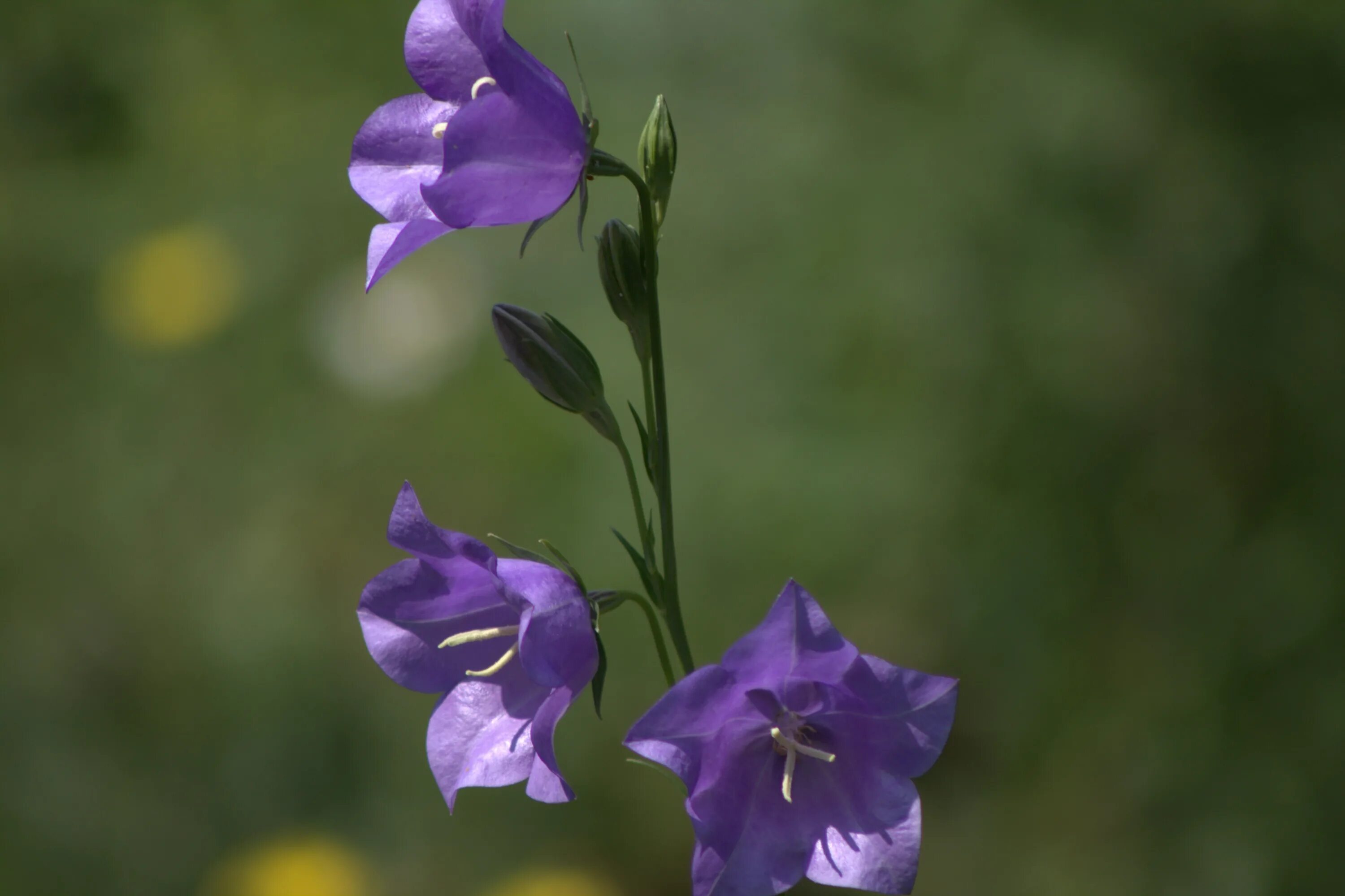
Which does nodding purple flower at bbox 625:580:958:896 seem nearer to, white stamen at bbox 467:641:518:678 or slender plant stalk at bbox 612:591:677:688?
slender plant stalk at bbox 612:591:677:688

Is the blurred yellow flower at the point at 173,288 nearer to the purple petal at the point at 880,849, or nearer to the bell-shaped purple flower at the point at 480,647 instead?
the bell-shaped purple flower at the point at 480,647

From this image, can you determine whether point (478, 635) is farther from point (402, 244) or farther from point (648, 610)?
point (402, 244)

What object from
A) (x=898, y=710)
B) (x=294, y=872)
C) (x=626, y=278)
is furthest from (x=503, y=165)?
(x=294, y=872)

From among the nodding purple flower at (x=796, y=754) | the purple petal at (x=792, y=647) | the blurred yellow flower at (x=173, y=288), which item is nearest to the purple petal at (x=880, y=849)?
the nodding purple flower at (x=796, y=754)

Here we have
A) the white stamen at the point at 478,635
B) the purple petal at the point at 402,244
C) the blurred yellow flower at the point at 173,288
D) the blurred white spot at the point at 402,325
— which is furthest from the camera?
the blurred yellow flower at the point at 173,288

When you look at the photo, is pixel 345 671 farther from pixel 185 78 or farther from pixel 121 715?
pixel 185 78

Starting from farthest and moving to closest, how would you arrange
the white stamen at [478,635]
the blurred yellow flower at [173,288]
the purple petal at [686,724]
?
the blurred yellow flower at [173,288] < the white stamen at [478,635] < the purple petal at [686,724]

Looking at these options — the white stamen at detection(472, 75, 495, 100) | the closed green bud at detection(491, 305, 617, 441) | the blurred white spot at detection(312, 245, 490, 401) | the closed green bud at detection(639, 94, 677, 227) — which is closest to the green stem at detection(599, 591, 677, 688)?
the closed green bud at detection(491, 305, 617, 441)

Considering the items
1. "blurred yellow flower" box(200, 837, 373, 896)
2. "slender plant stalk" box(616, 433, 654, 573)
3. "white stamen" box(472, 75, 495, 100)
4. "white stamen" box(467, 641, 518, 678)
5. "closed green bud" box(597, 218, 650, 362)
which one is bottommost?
"blurred yellow flower" box(200, 837, 373, 896)
